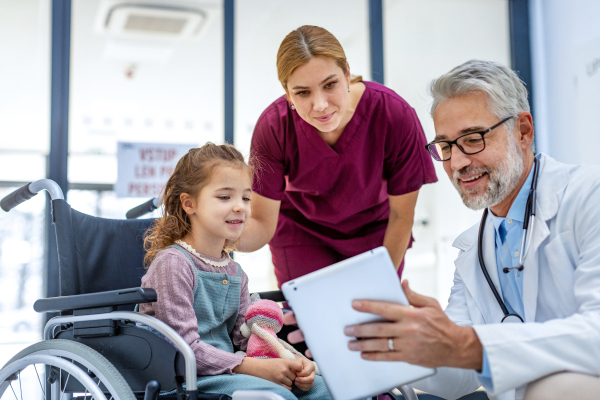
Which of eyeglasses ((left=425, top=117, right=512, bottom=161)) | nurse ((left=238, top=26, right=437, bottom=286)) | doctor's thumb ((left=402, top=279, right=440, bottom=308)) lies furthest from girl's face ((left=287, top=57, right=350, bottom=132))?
doctor's thumb ((left=402, top=279, right=440, bottom=308))

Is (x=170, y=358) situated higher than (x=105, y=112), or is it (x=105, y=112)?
(x=105, y=112)

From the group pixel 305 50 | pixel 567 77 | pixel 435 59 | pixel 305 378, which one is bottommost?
pixel 305 378

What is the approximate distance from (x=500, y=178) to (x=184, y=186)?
786 millimetres

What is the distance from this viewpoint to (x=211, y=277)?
4.27ft

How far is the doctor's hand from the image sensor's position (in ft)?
2.54

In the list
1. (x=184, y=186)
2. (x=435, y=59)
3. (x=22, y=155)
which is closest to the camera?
(x=184, y=186)

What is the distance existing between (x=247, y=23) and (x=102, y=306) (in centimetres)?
198

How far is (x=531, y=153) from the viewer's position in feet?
3.96

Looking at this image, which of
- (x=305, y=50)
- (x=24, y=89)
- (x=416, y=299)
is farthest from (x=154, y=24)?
(x=416, y=299)

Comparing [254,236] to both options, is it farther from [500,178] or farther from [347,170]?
[500,178]

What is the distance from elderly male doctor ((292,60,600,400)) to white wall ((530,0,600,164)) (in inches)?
69.0

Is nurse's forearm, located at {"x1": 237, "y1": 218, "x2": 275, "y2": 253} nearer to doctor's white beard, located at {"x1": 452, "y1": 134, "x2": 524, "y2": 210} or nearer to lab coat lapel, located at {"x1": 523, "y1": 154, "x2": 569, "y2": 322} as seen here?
doctor's white beard, located at {"x1": 452, "y1": 134, "x2": 524, "y2": 210}

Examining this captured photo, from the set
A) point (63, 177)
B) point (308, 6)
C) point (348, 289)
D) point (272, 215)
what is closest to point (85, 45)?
point (63, 177)

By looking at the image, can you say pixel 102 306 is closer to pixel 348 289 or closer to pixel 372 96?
pixel 348 289
